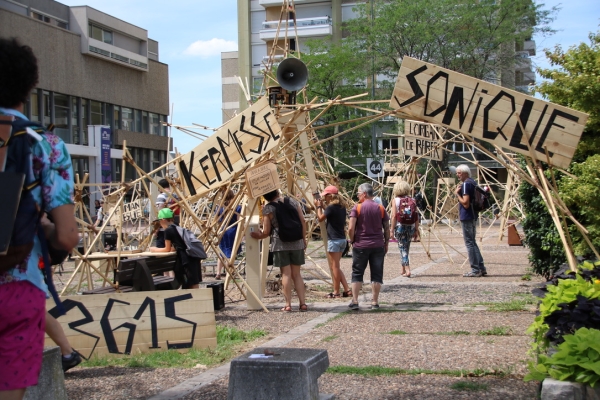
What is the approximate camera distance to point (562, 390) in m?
4.57

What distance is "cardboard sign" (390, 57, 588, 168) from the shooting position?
7082mm

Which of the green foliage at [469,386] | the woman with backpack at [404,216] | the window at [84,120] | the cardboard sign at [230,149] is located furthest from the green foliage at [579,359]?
the window at [84,120]

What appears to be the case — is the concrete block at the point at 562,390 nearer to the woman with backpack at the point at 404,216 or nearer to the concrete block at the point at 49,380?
the concrete block at the point at 49,380

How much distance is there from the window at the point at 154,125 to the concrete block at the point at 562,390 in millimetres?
53061

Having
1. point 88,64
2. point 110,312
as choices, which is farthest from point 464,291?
point 88,64

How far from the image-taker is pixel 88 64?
155ft

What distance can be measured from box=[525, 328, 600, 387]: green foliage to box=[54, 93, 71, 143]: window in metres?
42.8

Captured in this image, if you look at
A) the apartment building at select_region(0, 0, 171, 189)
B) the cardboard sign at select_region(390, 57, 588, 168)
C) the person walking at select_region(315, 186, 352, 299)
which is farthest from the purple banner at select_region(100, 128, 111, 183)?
the cardboard sign at select_region(390, 57, 588, 168)

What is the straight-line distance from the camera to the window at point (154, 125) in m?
55.9

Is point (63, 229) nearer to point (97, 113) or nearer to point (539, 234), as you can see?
point (539, 234)

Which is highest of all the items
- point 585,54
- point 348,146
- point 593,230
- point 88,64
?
point 88,64

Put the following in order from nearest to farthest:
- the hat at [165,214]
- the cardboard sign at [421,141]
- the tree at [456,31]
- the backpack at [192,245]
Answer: the backpack at [192,245] < the hat at [165,214] < the cardboard sign at [421,141] < the tree at [456,31]

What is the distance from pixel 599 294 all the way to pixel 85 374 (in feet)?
13.9

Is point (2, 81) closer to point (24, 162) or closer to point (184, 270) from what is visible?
point (24, 162)
